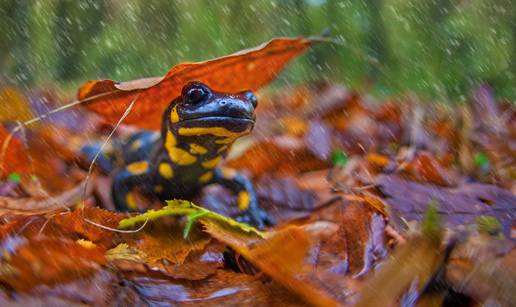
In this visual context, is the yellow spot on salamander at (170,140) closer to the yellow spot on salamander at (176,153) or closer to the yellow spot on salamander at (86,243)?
the yellow spot on salamander at (176,153)

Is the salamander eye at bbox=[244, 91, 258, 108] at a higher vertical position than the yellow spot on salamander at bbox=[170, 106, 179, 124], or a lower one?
lower

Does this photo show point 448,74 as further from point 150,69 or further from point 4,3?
point 4,3

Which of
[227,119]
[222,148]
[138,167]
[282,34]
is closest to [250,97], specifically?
[227,119]

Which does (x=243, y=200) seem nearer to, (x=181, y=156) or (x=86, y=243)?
(x=181, y=156)

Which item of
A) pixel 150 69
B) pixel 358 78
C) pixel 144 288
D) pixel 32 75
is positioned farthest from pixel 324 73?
pixel 144 288

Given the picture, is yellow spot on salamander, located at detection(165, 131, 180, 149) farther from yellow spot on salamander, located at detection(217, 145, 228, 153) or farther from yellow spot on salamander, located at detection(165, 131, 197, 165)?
yellow spot on salamander, located at detection(217, 145, 228, 153)

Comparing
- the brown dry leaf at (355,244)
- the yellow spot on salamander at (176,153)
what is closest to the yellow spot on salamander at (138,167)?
the yellow spot on salamander at (176,153)

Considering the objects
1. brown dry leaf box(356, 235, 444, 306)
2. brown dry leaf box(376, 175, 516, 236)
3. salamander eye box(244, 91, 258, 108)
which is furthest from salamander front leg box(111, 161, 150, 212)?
brown dry leaf box(356, 235, 444, 306)
